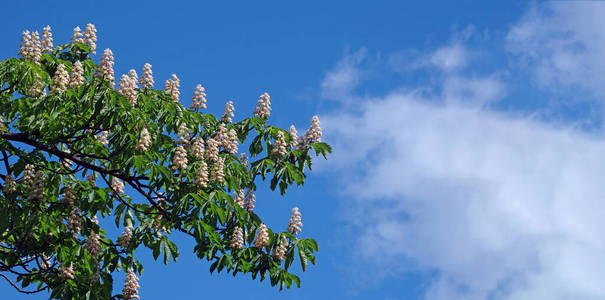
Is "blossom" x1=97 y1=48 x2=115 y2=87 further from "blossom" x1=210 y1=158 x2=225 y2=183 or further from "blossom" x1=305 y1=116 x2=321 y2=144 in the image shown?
"blossom" x1=305 y1=116 x2=321 y2=144

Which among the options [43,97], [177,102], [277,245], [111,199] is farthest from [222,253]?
[43,97]

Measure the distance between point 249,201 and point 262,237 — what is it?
0.73m

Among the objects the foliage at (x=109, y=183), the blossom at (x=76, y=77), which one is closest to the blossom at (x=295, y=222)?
the foliage at (x=109, y=183)

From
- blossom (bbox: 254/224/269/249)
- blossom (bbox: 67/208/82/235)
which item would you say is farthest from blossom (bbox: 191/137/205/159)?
blossom (bbox: 67/208/82/235)

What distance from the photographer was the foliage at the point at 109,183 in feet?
36.9

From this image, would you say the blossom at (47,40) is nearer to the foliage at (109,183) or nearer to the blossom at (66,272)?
the foliage at (109,183)

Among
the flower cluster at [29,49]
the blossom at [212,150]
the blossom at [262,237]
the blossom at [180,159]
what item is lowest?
the blossom at [262,237]

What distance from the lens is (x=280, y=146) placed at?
41.4ft

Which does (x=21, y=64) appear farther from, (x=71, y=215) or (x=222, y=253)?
(x=222, y=253)

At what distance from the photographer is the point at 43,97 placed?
10836mm

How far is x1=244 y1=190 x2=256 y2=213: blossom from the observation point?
40.9 feet

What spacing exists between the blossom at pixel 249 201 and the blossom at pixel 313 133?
4.22 feet

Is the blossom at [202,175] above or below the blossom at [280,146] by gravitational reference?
below

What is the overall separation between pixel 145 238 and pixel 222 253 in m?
1.25
